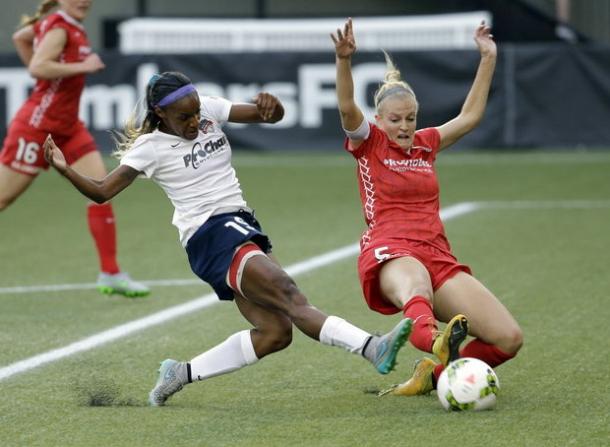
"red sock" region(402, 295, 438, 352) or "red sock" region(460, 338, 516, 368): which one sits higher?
"red sock" region(402, 295, 438, 352)

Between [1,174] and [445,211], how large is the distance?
5.93 m

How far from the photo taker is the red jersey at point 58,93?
34.2ft

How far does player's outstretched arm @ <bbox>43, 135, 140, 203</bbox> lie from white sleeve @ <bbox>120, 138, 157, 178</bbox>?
27 mm

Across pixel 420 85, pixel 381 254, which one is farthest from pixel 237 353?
pixel 420 85

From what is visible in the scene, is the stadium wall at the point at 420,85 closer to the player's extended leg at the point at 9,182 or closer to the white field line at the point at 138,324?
the white field line at the point at 138,324

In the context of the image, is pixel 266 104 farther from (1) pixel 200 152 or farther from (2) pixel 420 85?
(2) pixel 420 85

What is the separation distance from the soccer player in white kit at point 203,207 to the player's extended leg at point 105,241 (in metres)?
3.35

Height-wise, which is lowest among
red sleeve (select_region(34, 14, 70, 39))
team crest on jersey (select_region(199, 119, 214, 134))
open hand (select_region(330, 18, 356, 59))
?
red sleeve (select_region(34, 14, 70, 39))

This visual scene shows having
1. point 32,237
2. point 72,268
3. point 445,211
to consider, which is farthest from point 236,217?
point 445,211

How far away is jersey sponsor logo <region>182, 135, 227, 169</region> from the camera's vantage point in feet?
22.5

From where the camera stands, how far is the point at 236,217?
6.82 meters

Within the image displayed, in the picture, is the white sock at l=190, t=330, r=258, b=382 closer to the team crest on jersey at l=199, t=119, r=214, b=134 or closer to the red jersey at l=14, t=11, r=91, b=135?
the team crest on jersey at l=199, t=119, r=214, b=134

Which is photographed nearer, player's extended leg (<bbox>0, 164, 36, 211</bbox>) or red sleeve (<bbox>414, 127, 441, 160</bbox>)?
red sleeve (<bbox>414, 127, 441, 160</bbox>)

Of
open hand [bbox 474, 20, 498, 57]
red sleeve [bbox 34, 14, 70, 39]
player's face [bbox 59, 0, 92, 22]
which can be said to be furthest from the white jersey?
red sleeve [bbox 34, 14, 70, 39]
